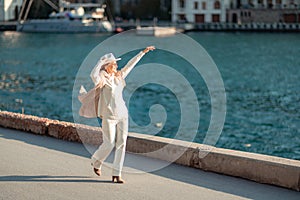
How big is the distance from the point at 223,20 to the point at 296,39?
67.7 feet

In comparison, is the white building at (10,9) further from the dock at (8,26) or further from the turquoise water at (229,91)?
the turquoise water at (229,91)

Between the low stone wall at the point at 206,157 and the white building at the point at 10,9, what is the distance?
286 ft

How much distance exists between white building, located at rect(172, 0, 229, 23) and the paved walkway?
298 ft

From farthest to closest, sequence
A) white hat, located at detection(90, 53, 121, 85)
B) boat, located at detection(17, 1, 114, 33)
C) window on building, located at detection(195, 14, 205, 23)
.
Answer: window on building, located at detection(195, 14, 205, 23), boat, located at detection(17, 1, 114, 33), white hat, located at detection(90, 53, 121, 85)

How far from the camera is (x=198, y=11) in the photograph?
99.5 m

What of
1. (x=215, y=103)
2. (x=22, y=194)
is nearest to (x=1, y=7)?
(x=215, y=103)

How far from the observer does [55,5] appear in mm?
106188

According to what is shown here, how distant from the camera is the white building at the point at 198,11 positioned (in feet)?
322

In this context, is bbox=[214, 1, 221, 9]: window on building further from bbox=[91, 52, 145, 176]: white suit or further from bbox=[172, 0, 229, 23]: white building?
bbox=[91, 52, 145, 176]: white suit

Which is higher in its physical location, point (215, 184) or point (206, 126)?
point (215, 184)

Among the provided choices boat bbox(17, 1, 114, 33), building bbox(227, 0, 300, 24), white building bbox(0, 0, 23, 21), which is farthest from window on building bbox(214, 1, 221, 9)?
white building bbox(0, 0, 23, 21)

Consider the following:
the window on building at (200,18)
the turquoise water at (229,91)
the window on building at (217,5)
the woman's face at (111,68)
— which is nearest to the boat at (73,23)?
the window on building at (200,18)

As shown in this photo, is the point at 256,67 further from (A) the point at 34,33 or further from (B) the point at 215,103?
(A) the point at 34,33

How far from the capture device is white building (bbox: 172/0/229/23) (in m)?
98.2
